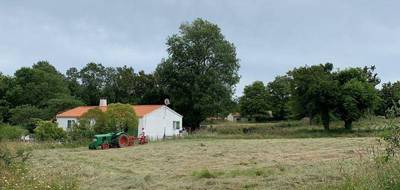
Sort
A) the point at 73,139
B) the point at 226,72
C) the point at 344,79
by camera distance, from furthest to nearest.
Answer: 1. the point at 226,72
2. the point at 344,79
3. the point at 73,139

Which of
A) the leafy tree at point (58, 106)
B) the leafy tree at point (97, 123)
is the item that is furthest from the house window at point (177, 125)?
the leafy tree at point (58, 106)

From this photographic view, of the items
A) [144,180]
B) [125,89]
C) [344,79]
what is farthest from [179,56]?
[144,180]

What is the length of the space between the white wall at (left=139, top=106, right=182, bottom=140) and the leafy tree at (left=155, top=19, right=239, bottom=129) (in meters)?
7.53

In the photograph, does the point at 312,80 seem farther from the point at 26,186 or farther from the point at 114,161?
the point at 26,186

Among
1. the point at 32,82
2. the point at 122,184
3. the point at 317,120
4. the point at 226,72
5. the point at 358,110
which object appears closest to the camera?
the point at 122,184

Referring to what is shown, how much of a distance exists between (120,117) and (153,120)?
7.29 m

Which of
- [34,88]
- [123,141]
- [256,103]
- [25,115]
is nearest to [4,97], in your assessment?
[34,88]

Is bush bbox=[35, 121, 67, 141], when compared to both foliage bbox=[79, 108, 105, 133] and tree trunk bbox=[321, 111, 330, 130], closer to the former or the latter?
foliage bbox=[79, 108, 105, 133]

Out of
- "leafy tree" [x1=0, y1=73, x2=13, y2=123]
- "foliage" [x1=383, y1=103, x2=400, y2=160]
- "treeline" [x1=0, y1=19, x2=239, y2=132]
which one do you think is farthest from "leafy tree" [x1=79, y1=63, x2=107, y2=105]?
"foliage" [x1=383, y1=103, x2=400, y2=160]

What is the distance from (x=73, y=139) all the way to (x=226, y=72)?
26149 mm

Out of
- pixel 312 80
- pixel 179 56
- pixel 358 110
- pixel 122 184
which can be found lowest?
pixel 122 184

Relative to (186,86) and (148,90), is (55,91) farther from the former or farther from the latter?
(186,86)

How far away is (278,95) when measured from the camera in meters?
83.3

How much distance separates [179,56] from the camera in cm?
5675
